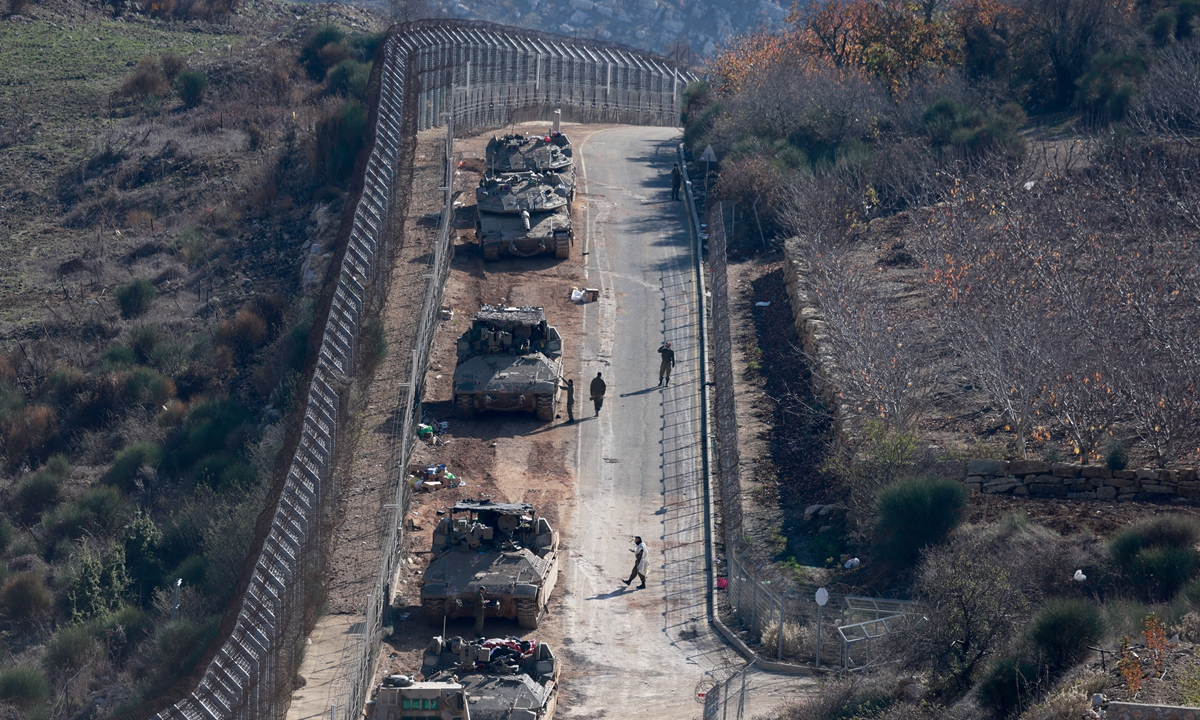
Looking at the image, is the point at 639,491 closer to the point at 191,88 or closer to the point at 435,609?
the point at 435,609

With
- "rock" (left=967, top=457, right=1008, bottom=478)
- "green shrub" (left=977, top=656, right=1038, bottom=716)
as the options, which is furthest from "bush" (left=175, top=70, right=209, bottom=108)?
"green shrub" (left=977, top=656, right=1038, bottom=716)

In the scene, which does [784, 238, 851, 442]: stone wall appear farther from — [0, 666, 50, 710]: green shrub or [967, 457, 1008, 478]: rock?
[0, 666, 50, 710]: green shrub

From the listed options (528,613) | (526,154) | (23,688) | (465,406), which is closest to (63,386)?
(526,154)

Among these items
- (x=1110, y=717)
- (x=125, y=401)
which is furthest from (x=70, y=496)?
(x=1110, y=717)

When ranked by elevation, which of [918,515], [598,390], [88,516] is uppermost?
[918,515]

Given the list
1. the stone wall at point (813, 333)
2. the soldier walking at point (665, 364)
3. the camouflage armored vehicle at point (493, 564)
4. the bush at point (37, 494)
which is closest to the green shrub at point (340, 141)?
the bush at point (37, 494)

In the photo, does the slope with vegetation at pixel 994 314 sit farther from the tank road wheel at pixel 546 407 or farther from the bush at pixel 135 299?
the bush at pixel 135 299

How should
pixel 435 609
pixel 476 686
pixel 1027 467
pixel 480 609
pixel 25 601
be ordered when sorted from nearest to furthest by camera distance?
pixel 476 686 < pixel 480 609 < pixel 435 609 < pixel 1027 467 < pixel 25 601
